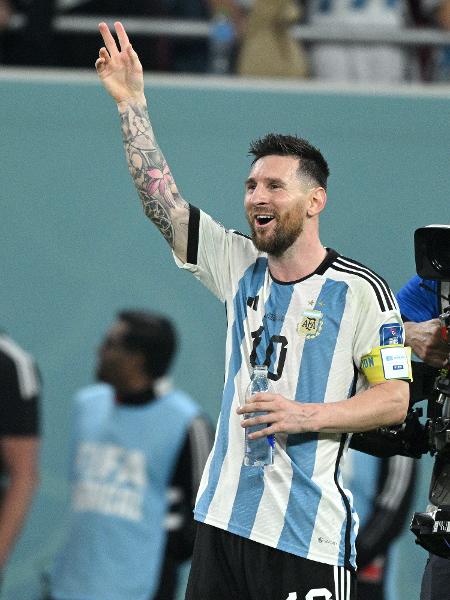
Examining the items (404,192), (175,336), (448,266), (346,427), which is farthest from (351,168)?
(346,427)

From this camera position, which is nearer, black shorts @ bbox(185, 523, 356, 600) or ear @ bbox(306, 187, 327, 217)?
black shorts @ bbox(185, 523, 356, 600)

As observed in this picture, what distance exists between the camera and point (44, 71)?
6008mm

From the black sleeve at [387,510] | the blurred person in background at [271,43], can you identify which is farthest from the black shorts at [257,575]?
the blurred person in background at [271,43]

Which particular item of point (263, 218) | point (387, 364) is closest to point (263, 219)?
point (263, 218)

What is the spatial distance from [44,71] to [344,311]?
2.89 metres

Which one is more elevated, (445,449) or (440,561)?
(445,449)

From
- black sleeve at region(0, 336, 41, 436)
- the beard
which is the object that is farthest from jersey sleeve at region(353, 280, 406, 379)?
black sleeve at region(0, 336, 41, 436)

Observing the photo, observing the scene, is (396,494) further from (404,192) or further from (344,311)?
(344,311)

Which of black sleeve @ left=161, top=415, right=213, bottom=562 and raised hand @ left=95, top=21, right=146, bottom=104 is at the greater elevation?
raised hand @ left=95, top=21, right=146, bottom=104

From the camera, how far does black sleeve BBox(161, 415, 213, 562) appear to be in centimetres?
584

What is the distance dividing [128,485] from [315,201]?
2.46 metres

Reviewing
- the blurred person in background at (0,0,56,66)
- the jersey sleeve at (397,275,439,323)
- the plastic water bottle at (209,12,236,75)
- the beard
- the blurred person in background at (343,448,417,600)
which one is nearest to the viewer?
the beard

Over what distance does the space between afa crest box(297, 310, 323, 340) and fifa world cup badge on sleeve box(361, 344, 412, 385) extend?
168mm

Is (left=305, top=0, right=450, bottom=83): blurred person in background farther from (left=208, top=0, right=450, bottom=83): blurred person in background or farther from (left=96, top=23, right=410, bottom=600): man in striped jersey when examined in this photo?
(left=96, top=23, right=410, bottom=600): man in striped jersey
